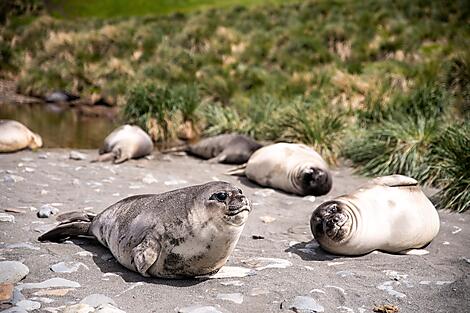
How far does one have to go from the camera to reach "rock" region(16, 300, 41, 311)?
3.69 meters

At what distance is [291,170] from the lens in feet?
26.8

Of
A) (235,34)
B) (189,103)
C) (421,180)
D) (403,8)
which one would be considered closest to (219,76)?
(189,103)

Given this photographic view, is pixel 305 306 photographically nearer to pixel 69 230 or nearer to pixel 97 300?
pixel 97 300

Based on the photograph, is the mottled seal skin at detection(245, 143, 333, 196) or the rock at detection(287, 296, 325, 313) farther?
the mottled seal skin at detection(245, 143, 333, 196)

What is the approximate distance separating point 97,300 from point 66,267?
29.2 inches

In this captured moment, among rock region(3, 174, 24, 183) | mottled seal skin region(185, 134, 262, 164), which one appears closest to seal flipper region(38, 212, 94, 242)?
rock region(3, 174, 24, 183)

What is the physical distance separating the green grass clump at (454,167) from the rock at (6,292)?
5329 millimetres

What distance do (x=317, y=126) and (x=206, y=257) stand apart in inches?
265

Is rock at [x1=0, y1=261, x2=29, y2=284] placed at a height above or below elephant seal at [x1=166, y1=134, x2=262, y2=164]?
Result: above

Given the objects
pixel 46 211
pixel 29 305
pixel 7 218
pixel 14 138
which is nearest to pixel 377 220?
pixel 29 305

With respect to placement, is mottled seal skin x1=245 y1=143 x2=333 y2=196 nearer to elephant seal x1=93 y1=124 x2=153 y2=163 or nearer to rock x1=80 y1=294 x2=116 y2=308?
elephant seal x1=93 y1=124 x2=153 y2=163

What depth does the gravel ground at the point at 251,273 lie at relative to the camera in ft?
13.0

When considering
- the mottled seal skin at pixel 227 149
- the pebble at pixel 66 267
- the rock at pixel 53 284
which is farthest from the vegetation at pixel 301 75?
the rock at pixel 53 284

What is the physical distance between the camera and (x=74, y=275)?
14.3ft
